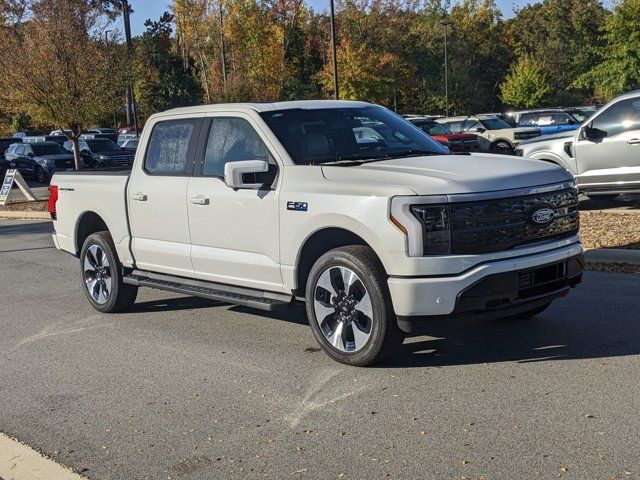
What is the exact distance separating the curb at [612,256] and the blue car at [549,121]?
20.1 meters

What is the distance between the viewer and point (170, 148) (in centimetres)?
751

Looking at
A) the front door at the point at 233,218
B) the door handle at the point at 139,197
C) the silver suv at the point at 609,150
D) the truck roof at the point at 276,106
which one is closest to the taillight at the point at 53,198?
the door handle at the point at 139,197

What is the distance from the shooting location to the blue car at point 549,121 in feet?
95.7

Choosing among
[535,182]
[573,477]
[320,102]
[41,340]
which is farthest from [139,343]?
[573,477]

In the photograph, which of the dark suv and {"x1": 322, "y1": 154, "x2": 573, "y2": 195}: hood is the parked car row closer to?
the dark suv

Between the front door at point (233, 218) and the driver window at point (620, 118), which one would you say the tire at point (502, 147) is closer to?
the driver window at point (620, 118)

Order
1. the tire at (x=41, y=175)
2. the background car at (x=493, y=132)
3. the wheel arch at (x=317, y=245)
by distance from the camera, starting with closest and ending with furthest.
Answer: the wheel arch at (x=317, y=245) → the background car at (x=493, y=132) → the tire at (x=41, y=175)

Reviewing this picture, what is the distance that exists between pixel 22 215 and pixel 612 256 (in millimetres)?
15153

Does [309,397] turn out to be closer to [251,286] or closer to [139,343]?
[251,286]

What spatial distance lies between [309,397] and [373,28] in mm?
50540

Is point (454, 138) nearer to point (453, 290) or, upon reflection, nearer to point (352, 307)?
point (352, 307)

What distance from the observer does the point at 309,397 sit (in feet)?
17.7

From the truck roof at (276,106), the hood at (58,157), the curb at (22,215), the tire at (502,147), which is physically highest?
the truck roof at (276,106)

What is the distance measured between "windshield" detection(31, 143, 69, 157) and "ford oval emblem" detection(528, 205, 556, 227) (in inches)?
1159
